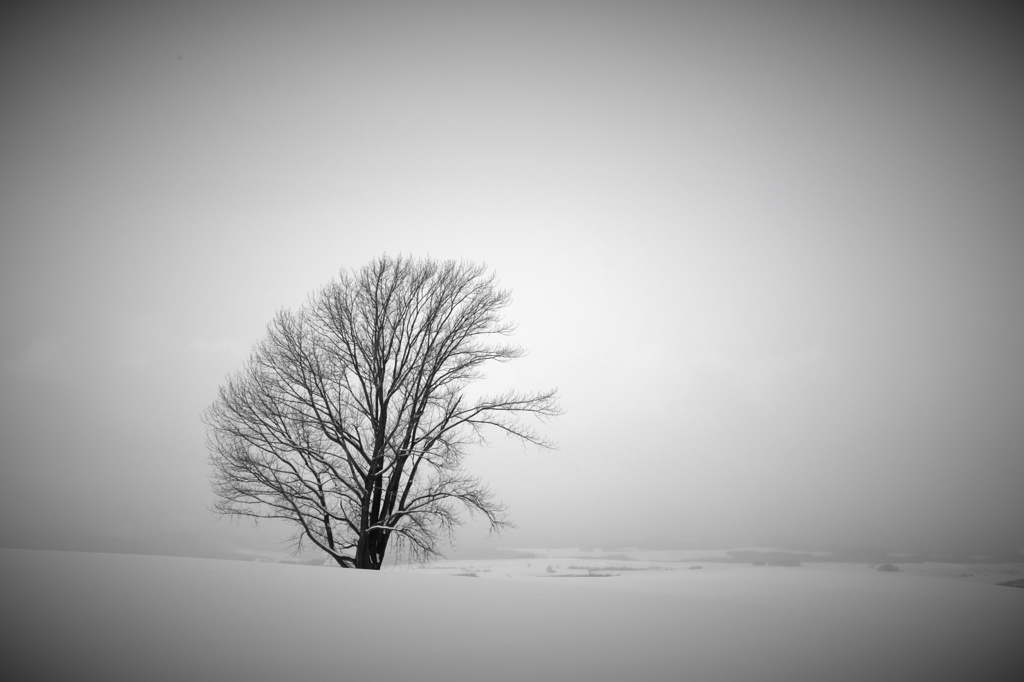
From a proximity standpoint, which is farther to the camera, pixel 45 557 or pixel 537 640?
pixel 45 557

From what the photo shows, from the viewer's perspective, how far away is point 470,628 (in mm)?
3377

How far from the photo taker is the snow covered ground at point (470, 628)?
255 centimetres

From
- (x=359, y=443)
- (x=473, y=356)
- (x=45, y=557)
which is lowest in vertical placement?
(x=45, y=557)

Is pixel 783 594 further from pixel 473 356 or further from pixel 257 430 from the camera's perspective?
pixel 257 430

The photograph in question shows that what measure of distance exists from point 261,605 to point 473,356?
430 inches

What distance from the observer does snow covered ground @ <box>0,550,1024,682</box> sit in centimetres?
255

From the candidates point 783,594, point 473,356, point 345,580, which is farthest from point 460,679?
point 473,356

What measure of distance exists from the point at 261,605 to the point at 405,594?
120 centimetres

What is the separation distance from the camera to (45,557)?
19.6ft

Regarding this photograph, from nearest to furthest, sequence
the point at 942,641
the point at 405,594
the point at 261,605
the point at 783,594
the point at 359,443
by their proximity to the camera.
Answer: the point at 942,641 → the point at 261,605 → the point at 405,594 → the point at 783,594 → the point at 359,443

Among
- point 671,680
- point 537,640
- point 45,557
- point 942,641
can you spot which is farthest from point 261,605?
point 942,641

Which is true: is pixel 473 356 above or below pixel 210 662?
above

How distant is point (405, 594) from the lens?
178 inches

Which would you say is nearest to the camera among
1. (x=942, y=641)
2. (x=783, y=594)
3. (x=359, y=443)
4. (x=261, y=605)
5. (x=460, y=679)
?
(x=460, y=679)
